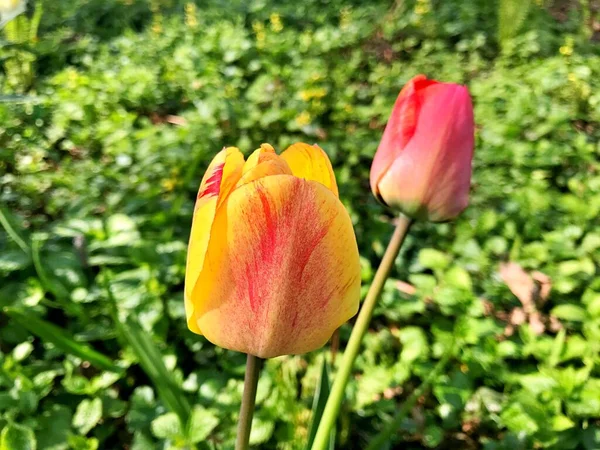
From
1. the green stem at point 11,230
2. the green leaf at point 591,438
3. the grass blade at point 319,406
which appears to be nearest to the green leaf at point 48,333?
the green stem at point 11,230

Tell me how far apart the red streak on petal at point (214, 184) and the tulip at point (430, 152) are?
0.95 feet

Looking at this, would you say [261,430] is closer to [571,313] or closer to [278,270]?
[278,270]

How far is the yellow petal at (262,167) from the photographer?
45 cm

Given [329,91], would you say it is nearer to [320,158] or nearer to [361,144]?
[361,144]

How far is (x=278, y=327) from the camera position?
0.50m

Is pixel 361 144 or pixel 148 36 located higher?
pixel 148 36

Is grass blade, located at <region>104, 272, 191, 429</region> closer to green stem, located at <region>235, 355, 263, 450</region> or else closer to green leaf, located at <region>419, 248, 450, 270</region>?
green stem, located at <region>235, 355, 263, 450</region>

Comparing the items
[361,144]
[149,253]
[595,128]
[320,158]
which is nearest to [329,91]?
[361,144]

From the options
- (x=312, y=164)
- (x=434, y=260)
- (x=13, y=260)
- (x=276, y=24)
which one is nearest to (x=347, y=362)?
(x=312, y=164)

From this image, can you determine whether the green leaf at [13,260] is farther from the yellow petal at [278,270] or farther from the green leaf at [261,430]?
the yellow petal at [278,270]

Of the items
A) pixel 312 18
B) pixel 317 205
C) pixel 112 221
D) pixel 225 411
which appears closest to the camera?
pixel 317 205

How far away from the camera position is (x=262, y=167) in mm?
454

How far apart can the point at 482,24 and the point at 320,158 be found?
3186 millimetres

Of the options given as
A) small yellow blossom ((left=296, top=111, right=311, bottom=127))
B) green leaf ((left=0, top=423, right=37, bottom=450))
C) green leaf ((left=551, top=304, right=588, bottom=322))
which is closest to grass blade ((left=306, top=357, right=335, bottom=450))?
green leaf ((left=0, top=423, right=37, bottom=450))
